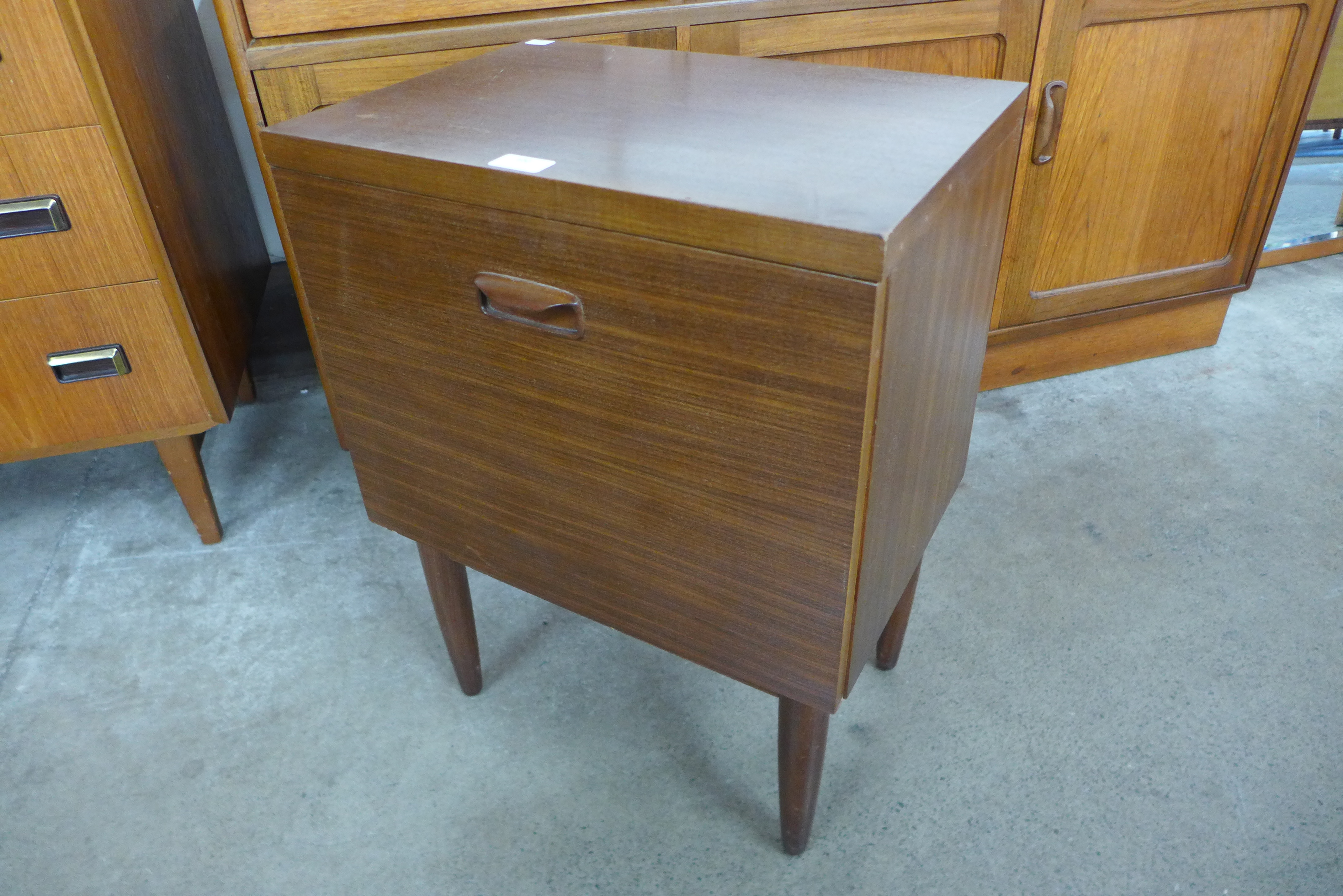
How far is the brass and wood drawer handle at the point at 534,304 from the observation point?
0.63m

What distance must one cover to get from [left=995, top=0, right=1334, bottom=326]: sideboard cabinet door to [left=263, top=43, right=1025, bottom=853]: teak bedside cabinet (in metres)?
0.58

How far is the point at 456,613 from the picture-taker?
97 cm

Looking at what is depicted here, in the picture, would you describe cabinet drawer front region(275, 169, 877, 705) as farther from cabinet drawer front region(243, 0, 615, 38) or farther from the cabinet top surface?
cabinet drawer front region(243, 0, 615, 38)

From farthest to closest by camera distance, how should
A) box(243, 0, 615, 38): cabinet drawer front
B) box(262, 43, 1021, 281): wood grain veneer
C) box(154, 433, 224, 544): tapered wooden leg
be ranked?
1. box(154, 433, 224, 544): tapered wooden leg
2. box(243, 0, 615, 38): cabinet drawer front
3. box(262, 43, 1021, 281): wood grain veneer

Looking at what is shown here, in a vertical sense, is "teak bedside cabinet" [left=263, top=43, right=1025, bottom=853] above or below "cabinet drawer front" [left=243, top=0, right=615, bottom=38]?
below

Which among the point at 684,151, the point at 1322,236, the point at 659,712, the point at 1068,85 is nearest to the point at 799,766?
the point at 659,712

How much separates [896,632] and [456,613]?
0.46 meters

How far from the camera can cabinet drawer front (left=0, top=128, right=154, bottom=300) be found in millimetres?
944

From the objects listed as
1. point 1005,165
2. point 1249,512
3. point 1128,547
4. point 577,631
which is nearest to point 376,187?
point 1005,165

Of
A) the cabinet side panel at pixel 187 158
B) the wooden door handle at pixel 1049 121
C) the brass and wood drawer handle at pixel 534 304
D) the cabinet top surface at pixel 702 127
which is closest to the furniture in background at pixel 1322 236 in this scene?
the wooden door handle at pixel 1049 121

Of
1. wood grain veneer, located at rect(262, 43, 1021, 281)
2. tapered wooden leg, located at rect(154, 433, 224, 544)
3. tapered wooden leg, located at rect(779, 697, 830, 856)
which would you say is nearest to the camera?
wood grain veneer, located at rect(262, 43, 1021, 281)

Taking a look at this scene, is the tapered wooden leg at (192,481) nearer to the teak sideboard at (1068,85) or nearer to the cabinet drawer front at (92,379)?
the cabinet drawer front at (92,379)

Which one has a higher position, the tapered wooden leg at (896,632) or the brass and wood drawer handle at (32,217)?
the brass and wood drawer handle at (32,217)

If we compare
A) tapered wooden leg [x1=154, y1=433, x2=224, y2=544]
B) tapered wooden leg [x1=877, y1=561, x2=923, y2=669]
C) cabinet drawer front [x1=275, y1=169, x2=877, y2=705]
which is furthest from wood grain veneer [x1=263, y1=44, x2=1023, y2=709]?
tapered wooden leg [x1=154, y1=433, x2=224, y2=544]
